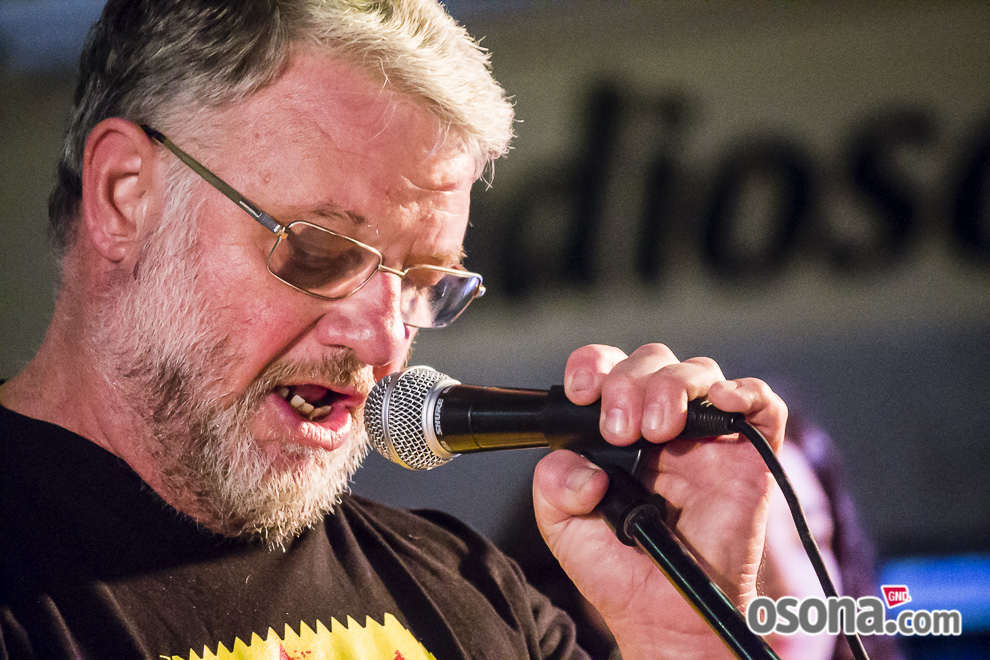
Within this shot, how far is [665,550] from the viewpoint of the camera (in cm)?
84

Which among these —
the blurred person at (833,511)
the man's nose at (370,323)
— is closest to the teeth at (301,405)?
the man's nose at (370,323)

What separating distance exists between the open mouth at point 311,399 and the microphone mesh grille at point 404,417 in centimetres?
24

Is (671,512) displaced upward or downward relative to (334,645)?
upward

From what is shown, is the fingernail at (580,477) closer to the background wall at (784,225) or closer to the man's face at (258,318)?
the man's face at (258,318)

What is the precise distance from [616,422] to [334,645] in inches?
26.6

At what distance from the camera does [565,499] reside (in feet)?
3.42

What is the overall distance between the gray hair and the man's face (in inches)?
2.2

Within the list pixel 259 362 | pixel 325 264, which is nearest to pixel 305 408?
pixel 259 362

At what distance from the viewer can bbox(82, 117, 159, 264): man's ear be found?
1358mm

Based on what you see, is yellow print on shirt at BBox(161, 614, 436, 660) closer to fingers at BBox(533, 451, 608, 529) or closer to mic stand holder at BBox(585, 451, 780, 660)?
fingers at BBox(533, 451, 608, 529)

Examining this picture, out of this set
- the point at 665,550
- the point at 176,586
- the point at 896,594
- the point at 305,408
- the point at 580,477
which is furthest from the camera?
the point at 896,594

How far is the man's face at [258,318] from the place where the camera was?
4.29 feet

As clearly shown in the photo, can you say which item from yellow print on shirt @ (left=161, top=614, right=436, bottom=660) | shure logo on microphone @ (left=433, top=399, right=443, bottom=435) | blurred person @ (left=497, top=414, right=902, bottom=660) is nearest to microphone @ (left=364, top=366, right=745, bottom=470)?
shure logo on microphone @ (left=433, top=399, right=443, bottom=435)

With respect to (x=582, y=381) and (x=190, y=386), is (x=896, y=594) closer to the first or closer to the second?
(x=582, y=381)
